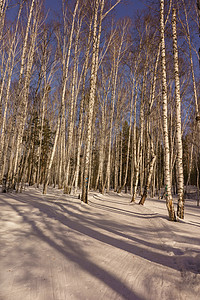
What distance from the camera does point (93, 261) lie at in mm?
2846

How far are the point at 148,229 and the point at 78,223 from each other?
73.4 inches

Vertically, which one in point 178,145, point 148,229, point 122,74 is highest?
point 122,74

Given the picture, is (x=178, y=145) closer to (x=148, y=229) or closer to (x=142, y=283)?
(x=148, y=229)

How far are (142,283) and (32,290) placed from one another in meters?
1.32

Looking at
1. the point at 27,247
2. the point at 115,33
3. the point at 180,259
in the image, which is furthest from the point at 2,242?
the point at 115,33

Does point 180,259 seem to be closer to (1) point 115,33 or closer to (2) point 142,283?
(2) point 142,283

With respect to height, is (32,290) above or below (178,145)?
below

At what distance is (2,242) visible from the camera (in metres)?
3.25

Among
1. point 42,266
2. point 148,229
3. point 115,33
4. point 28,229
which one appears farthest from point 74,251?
point 115,33

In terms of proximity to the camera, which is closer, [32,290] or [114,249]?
[32,290]

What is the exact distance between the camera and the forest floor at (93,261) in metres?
2.11

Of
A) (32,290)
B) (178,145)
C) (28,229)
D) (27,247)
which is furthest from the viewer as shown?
(178,145)

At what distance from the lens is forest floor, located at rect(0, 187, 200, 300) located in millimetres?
2113

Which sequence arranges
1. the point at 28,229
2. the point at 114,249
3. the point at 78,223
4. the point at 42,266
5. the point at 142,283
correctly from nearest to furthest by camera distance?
the point at 142,283
the point at 42,266
the point at 114,249
the point at 28,229
the point at 78,223
